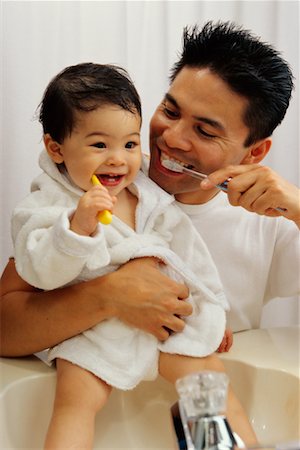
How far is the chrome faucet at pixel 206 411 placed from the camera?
0.56 metres

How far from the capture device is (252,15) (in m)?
1.53

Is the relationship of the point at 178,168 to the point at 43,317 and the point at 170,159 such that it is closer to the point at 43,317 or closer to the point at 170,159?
the point at 170,159

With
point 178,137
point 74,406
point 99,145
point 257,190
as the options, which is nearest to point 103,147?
point 99,145

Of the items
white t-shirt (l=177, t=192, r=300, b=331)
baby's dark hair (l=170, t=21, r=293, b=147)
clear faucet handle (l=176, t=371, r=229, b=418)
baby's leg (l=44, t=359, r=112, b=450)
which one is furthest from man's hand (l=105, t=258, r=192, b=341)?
clear faucet handle (l=176, t=371, r=229, b=418)

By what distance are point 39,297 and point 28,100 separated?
520 millimetres

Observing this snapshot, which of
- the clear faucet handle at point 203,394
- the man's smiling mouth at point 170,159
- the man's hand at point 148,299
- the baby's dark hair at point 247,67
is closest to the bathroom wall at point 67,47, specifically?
the baby's dark hair at point 247,67

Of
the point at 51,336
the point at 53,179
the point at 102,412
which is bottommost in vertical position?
the point at 102,412

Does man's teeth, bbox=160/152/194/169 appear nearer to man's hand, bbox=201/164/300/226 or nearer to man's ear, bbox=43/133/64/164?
man's hand, bbox=201/164/300/226

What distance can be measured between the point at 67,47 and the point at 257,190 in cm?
56

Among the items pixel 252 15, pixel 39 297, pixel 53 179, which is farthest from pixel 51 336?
pixel 252 15

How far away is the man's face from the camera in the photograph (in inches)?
44.3

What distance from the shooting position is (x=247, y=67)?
1.13 m

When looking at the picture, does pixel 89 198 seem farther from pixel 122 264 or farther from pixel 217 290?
pixel 217 290

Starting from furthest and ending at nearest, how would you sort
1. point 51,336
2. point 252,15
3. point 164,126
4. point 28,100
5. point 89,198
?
point 252,15, point 28,100, point 164,126, point 51,336, point 89,198
